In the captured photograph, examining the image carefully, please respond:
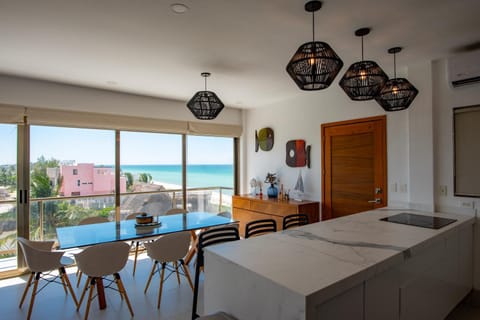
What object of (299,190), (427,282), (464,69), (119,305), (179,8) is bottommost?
(119,305)

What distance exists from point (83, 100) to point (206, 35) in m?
2.65

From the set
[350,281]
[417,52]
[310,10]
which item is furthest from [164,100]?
[350,281]

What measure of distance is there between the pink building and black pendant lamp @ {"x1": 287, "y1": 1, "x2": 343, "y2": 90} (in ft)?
12.2

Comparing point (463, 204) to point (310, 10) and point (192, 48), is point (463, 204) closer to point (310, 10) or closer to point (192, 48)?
point (310, 10)

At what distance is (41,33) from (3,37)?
0.40 meters

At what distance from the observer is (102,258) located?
2.62m

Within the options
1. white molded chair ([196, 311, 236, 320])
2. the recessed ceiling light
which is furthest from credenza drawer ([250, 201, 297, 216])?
the recessed ceiling light

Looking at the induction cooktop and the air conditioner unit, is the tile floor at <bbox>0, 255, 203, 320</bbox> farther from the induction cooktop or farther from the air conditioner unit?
the air conditioner unit

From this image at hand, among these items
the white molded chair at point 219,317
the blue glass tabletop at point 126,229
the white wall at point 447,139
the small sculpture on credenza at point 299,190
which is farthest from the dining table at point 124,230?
the white wall at point 447,139

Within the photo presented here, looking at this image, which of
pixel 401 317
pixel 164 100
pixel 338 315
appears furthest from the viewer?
pixel 164 100

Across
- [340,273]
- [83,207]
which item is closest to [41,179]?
[83,207]

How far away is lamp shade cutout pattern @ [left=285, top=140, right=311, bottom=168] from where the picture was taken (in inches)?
187

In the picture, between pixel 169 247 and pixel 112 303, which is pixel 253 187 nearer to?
pixel 169 247

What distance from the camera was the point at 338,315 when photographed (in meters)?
1.35
